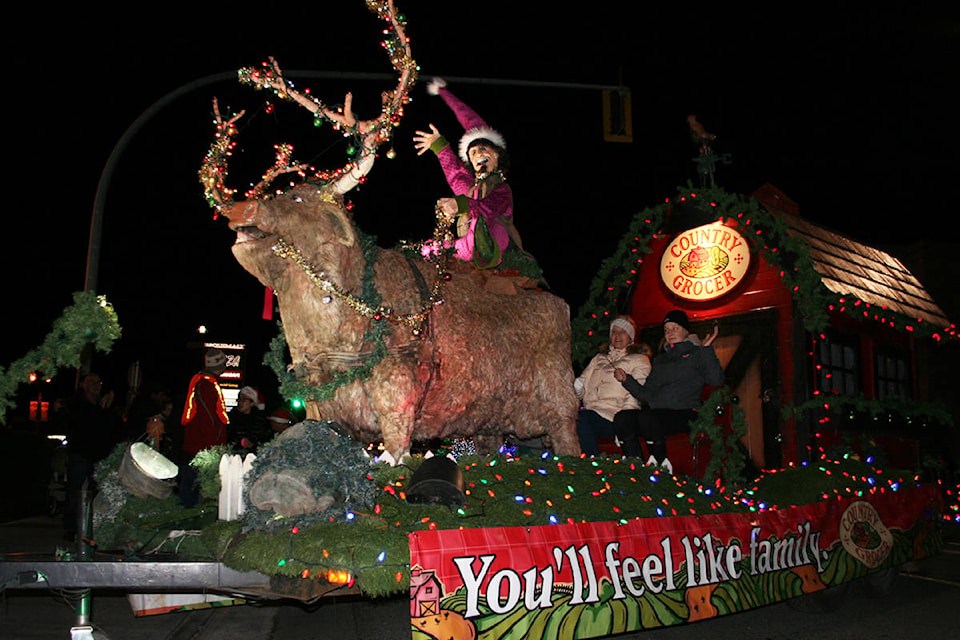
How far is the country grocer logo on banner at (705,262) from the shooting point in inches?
309

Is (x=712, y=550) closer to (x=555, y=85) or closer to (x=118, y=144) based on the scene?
(x=555, y=85)

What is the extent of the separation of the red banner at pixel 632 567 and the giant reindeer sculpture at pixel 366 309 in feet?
3.95

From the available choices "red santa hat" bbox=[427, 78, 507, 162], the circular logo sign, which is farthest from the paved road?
"red santa hat" bbox=[427, 78, 507, 162]

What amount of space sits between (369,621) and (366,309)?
3.01 meters

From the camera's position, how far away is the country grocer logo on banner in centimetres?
785

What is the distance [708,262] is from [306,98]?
4.63m

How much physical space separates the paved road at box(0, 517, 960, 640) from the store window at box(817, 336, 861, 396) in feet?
6.22

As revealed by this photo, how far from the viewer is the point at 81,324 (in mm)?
4352

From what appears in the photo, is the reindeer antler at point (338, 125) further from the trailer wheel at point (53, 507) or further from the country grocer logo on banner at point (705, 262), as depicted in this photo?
the trailer wheel at point (53, 507)

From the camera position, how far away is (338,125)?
5344 millimetres

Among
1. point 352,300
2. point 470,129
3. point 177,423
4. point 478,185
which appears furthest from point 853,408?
point 177,423

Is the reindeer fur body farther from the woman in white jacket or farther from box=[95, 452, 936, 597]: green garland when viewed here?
the woman in white jacket

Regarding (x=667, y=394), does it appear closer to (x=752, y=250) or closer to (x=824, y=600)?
(x=752, y=250)

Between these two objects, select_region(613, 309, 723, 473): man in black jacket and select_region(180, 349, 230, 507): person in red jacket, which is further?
select_region(180, 349, 230, 507): person in red jacket
